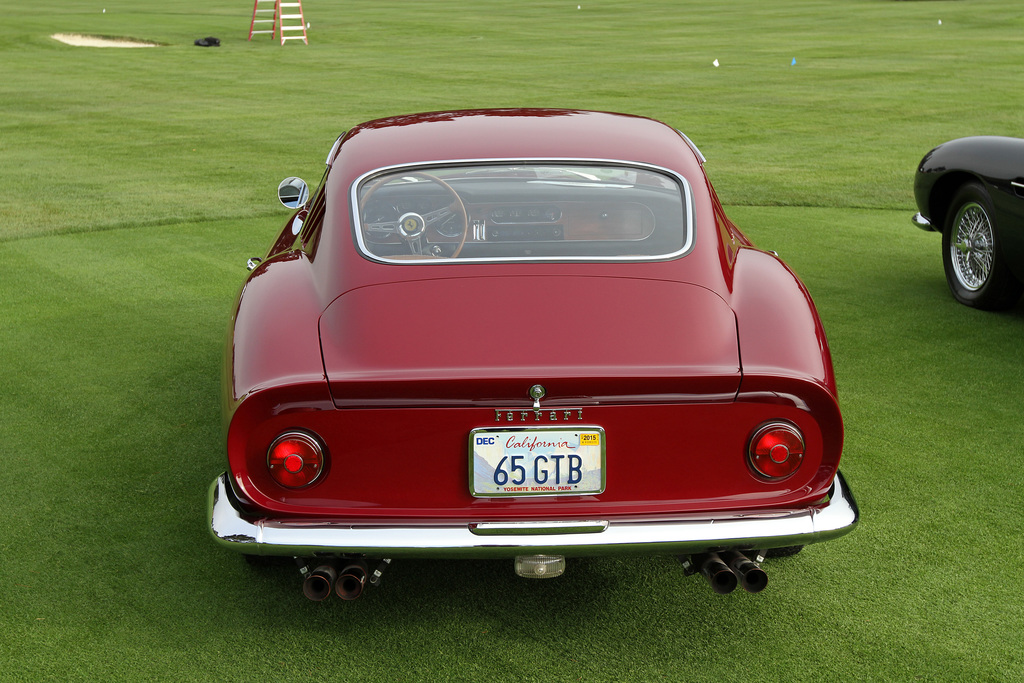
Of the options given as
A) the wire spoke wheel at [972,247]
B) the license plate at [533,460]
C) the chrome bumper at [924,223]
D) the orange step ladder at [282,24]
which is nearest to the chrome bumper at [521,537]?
the license plate at [533,460]


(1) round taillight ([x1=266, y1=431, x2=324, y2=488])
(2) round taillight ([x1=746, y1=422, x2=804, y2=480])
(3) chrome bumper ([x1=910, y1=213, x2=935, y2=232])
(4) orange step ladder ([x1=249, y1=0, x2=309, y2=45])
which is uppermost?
(2) round taillight ([x1=746, y1=422, x2=804, y2=480])

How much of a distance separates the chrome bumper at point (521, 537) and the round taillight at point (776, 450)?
0.14 metres

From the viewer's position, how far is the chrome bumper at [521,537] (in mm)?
2893

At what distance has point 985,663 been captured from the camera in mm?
3129

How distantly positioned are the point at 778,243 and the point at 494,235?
16.9 feet

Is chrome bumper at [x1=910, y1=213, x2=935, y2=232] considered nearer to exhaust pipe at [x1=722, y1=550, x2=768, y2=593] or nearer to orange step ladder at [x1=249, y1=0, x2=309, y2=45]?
exhaust pipe at [x1=722, y1=550, x2=768, y2=593]

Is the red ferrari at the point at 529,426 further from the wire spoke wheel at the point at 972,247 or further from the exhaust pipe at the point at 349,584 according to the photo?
the wire spoke wheel at the point at 972,247

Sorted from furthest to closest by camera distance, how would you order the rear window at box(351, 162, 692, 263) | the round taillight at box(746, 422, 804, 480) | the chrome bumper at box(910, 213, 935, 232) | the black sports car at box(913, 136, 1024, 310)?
the chrome bumper at box(910, 213, 935, 232)
the black sports car at box(913, 136, 1024, 310)
the rear window at box(351, 162, 692, 263)
the round taillight at box(746, 422, 804, 480)

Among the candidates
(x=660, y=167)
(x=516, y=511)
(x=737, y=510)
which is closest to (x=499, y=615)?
(x=516, y=511)

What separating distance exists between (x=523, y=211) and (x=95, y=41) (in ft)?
99.9

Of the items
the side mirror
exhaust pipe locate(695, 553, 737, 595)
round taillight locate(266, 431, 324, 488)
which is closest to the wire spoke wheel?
the side mirror

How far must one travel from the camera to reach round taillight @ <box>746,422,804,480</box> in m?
3.00

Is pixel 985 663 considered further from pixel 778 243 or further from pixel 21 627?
pixel 778 243

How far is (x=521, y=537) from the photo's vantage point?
2904 millimetres
